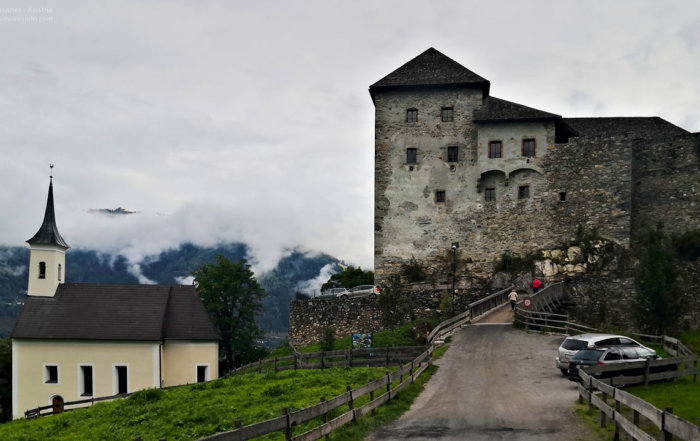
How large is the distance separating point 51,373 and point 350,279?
28.0 metres

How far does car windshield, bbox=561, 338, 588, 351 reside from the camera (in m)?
25.5

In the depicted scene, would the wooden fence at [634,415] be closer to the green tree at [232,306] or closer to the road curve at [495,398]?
the road curve at [495,398]

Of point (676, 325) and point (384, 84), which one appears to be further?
point (384, 84)

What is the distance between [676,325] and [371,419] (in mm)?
28791

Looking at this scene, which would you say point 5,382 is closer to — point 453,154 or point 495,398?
point 453,154

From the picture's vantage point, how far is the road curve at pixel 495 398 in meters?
16.7

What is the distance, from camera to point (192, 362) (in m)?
50.7

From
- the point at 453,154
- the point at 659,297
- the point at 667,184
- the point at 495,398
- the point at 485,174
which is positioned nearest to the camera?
the point at 495,398

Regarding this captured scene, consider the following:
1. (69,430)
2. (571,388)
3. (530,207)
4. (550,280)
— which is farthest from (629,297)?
(69,430)

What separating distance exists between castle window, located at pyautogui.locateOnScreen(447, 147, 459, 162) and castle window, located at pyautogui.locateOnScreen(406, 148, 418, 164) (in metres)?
2.37

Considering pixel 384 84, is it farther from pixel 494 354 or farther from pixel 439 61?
pixel 494 354

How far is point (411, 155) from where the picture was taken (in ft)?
171

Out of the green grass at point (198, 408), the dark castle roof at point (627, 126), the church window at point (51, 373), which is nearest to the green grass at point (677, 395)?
the green grass at point (198, 408)

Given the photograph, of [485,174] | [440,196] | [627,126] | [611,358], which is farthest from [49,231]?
[611,358]
